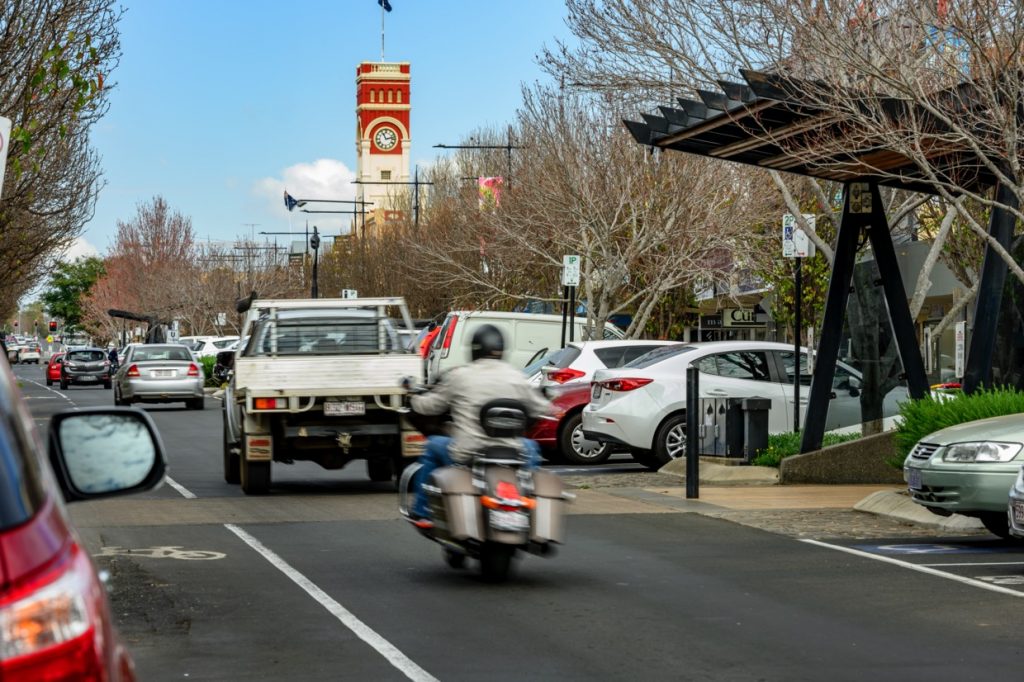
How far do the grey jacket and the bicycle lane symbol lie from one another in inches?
86.6

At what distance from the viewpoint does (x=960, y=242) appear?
34031 mm

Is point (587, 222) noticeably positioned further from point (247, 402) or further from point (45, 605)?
point (45, 605)

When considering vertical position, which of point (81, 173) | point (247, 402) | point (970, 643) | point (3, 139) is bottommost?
point (970, 643)

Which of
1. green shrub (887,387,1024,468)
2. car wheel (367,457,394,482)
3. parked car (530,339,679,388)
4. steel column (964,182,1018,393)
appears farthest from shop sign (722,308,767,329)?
green shrub (887,387,1024,468)

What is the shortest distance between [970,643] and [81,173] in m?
30.7

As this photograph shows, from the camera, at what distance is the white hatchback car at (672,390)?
20484mm

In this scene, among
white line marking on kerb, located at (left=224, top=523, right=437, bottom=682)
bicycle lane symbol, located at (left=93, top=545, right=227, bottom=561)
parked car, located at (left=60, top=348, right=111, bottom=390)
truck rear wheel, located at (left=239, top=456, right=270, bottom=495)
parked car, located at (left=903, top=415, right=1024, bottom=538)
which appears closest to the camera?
white line marking on kerb, located at (left=224, top=523, right=437, bottom=682)

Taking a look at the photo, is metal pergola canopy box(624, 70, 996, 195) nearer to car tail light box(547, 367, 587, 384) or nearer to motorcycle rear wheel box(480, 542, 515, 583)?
car tail light box(547, 367, 587, 384)

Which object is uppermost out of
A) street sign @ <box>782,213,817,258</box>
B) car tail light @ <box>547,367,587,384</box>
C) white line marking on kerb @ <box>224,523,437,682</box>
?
street sign @ <box>782,213,817,258</box>

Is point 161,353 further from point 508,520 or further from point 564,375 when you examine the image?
point 508,520

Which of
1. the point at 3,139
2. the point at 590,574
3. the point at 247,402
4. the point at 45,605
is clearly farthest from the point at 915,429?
the point at 45,605

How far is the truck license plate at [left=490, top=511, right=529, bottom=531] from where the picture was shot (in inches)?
400

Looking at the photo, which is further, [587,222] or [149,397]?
[149,397]

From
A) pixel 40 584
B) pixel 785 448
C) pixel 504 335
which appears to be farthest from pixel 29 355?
pixel 40 584
